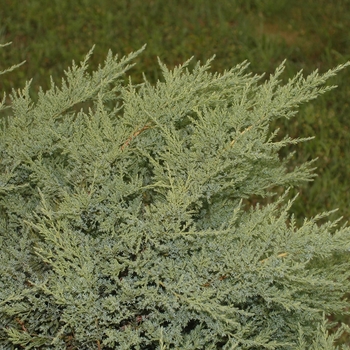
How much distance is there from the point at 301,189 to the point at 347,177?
0.42 metres

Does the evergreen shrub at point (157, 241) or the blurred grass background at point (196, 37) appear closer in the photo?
the evergreen shrub at point (157, 241)

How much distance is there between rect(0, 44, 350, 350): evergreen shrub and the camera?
1748 millimetres

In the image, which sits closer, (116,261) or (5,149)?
(116,261)

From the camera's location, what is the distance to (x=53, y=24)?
6.31 metres

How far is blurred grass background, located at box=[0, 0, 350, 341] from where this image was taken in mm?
5410

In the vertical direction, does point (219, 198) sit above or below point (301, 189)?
above

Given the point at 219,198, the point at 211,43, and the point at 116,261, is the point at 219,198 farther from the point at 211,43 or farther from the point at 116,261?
the point at 211,43

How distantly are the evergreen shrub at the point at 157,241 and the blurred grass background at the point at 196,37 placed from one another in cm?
300

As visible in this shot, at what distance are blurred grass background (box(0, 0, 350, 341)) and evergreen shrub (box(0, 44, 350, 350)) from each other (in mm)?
3002

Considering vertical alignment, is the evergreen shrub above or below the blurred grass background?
above

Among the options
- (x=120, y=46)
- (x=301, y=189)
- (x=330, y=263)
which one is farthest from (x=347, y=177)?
(x=120, y=46)

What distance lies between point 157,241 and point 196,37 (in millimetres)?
4713

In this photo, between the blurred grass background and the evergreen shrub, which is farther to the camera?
the blurred grass background

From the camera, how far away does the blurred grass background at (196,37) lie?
541 centimetres
